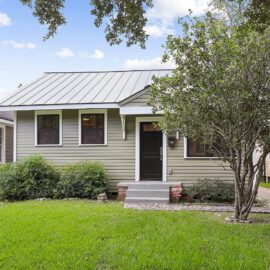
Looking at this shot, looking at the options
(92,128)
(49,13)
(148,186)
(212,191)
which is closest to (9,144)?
(92,128)

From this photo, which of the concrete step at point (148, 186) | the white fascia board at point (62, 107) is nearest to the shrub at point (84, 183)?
the concrete step at point (148, 186)

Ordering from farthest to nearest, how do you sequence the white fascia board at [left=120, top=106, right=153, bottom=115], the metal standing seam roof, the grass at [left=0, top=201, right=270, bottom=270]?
1. the metal standing seam roof
2. the white fascia board at [left=120, top=106, right=153, bottom=115]
3. the grass at [left=0, top=201, right=270, bottom=270]

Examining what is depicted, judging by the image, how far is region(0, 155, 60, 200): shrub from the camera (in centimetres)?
1046

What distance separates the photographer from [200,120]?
689 centimetres

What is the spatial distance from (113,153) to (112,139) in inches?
18.4

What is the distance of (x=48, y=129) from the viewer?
38.4 ft

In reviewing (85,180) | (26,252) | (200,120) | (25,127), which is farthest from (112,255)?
(25,127)

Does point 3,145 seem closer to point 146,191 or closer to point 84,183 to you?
→ point 84,183

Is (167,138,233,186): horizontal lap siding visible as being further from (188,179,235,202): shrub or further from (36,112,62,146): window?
(36,112,62,146): window

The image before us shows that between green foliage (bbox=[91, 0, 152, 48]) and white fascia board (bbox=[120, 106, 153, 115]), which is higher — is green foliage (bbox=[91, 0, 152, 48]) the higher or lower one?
the higher one

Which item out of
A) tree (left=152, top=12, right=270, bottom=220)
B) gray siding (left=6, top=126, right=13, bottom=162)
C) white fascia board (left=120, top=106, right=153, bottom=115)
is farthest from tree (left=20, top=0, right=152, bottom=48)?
gray siding (left=6, top=126, right=13, bottom=162)

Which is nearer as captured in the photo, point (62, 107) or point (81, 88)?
point (62, 107)

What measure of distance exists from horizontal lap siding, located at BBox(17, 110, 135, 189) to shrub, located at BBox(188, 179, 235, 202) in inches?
84.5

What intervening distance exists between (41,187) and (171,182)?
407 centimetres
